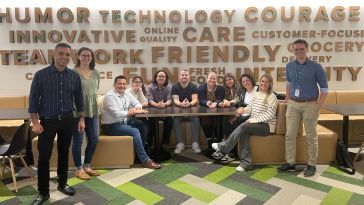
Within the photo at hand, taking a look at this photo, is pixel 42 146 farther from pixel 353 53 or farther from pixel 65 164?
pixel 353 53

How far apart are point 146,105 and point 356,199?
9.58ft

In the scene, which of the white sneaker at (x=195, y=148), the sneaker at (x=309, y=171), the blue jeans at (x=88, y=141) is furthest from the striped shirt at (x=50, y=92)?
the sneaker at (x=309, y=171)

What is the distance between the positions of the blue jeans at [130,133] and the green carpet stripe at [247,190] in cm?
108

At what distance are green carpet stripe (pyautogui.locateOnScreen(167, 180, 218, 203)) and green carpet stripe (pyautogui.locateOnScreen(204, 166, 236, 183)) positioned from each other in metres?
0.31

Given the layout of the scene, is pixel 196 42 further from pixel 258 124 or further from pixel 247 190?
pixel 247 190

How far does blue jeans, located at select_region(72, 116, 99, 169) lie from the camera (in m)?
3.82

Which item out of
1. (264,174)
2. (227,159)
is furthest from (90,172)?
(264,174)

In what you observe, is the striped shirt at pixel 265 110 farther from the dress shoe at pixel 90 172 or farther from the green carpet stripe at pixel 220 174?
the dress shoe at pixel 90 172

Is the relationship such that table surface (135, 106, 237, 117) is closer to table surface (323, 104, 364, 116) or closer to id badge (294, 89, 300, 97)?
id badge (294, 89, 300, 97)

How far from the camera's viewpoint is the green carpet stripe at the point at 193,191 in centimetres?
342

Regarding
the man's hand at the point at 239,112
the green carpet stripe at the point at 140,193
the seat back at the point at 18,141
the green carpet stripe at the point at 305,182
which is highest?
the man's hand at the point at 239,112

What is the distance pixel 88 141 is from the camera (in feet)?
13.1

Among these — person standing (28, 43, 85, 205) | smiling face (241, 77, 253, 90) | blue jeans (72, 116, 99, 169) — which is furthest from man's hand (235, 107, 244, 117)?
person standing (28, 43, 85, 205)

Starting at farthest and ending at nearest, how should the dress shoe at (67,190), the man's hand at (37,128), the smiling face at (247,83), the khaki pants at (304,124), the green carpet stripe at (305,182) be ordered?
the smiling face at (247,83) → the khaki pants at (304,124) → the green carpet stripe at (305,182) → the dress shoe at (67,190) → the man's hand at (37,128)
